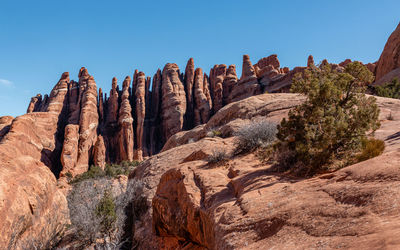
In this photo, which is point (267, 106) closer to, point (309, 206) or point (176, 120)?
point (309, 206)

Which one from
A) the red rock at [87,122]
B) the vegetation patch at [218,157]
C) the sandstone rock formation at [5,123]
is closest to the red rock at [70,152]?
the red rock at [87,122]

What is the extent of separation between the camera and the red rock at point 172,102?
204ft

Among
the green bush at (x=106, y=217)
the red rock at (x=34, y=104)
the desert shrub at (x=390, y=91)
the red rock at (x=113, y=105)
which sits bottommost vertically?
the green bush at (x=106, y=217)

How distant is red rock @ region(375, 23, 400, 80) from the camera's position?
1620 inches

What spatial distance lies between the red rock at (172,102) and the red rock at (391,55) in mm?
40742

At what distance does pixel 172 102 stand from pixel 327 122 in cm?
5726

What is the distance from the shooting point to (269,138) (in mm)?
12586

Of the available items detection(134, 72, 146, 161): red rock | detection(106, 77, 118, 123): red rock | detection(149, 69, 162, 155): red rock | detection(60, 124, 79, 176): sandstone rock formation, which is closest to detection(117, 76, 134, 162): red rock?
detection(134, 72, 146, 161): red rock

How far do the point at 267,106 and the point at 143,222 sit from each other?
1165 centimetres

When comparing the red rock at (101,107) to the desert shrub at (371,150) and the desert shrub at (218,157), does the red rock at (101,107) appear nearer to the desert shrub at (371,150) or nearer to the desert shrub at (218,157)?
the desert shrub at (218,157)

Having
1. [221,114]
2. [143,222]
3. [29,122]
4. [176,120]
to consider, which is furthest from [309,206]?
[176,120]

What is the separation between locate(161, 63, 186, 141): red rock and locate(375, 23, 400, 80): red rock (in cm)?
4074

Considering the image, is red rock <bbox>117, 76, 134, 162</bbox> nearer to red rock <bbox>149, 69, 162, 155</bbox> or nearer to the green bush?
red rock <bbox>149, 69, 162, 155</bbox>

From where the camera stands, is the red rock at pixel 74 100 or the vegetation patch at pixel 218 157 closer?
the vegetation patch at pixel 218 157
